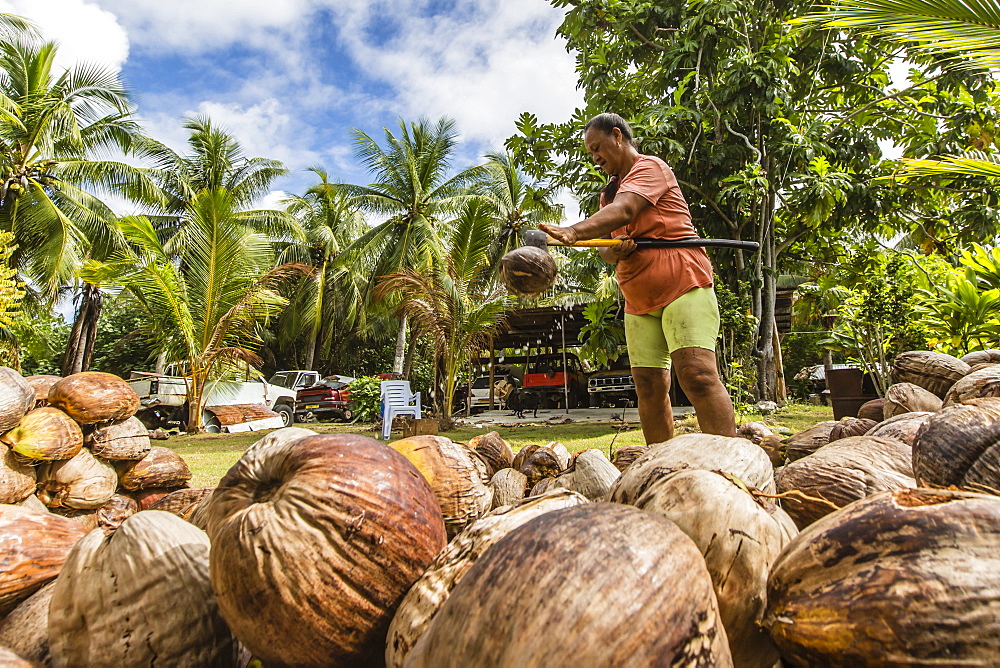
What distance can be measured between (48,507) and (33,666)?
2.30m

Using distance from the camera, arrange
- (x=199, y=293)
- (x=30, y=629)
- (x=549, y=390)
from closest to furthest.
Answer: (x=30, y=629), (x=199, y=293), (x=549, y=390)

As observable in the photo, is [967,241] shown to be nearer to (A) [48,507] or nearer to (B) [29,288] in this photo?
(A) [48,507]

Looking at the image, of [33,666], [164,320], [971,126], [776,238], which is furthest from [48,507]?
[971,126]

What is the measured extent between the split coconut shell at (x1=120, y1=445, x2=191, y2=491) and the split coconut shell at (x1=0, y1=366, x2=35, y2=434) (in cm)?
70

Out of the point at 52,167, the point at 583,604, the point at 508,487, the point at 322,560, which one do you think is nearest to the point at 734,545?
the point at 583,604

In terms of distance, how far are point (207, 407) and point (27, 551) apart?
12345 mm

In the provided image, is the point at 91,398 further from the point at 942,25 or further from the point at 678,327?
the point at 942,25

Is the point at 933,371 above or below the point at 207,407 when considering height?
above

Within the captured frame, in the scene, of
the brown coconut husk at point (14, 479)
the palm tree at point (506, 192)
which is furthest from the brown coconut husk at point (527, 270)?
the palm tree at point (506, 192)

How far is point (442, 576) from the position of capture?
897 millimetres

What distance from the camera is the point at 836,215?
28.9ft

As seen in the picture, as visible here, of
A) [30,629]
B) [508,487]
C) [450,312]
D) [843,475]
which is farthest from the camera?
[450,312]

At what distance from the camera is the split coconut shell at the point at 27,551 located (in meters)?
1.13

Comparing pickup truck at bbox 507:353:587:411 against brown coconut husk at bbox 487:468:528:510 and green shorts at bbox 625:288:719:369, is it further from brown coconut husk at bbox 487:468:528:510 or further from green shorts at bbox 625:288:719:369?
brown coconut husk at bbox 487:468:528:510
